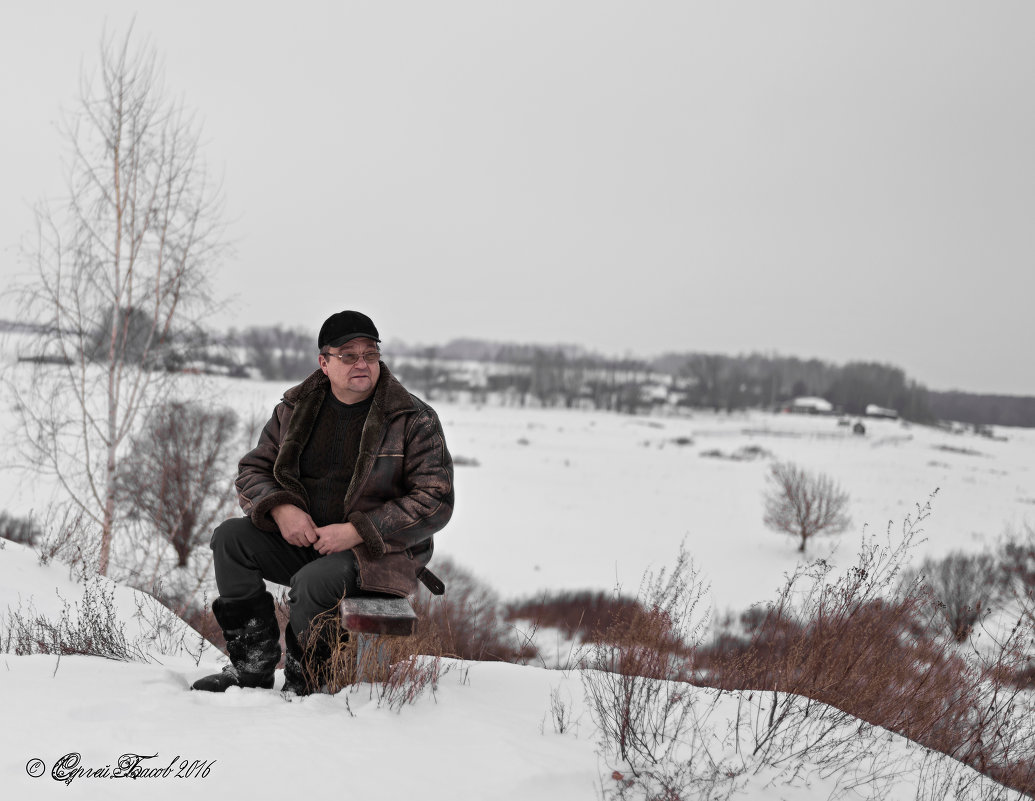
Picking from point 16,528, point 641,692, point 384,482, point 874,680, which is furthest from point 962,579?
point 16,528

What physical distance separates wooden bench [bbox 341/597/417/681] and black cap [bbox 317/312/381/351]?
1.15 m

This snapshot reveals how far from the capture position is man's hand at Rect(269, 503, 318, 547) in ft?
9.46

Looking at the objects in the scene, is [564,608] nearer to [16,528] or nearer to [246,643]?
[16,528]

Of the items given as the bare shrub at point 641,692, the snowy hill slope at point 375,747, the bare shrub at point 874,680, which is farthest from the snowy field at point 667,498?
the snowy hill slope at point 375,747

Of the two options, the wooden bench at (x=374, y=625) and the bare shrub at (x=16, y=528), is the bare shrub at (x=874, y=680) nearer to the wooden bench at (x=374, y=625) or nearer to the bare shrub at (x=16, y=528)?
the wooden bench at (x=374, y=625)

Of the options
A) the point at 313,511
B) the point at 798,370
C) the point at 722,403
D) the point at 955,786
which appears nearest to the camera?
the point at 955,786

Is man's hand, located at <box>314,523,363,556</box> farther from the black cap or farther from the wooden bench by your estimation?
the black cap

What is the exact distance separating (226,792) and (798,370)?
140 meters

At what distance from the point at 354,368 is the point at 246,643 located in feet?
4.31

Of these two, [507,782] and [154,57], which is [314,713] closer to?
[507,782]

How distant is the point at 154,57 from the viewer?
1030 centimetres

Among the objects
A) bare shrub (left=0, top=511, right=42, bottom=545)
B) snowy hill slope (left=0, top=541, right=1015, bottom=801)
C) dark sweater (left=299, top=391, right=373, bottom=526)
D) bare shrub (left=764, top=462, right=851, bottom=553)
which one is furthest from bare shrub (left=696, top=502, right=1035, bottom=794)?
bare shrub (left=764, top=462, right=851, bottom=553)

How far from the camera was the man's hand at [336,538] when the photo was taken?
2.86 m

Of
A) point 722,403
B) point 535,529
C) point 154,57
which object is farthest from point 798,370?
point 154,57
